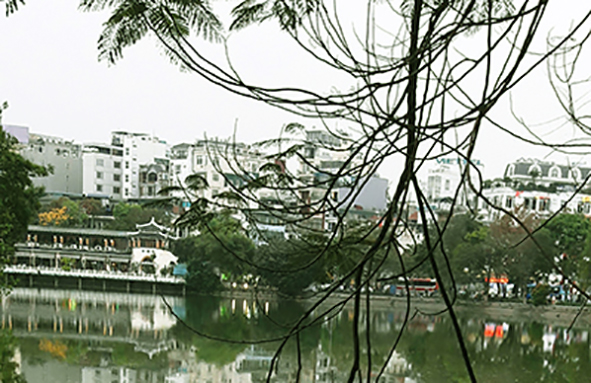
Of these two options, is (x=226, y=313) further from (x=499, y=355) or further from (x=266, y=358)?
(x=499, y=355)

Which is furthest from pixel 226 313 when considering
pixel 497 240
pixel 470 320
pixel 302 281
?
pixel 497 240

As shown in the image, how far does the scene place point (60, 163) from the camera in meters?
21.8

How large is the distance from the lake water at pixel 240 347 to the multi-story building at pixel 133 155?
964 centimetres

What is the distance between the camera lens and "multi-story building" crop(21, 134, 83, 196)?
68.8 ft

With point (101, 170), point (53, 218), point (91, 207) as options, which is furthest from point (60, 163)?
point (53, 218)

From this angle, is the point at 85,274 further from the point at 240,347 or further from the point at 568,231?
the point at 568,231

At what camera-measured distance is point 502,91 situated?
0.43 meters

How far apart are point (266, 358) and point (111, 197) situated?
1415 cm

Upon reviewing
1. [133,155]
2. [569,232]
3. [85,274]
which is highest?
[133,155]

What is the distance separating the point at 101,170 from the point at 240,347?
45.5 feet

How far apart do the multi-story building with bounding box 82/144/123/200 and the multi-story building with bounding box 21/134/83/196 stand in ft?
2.16

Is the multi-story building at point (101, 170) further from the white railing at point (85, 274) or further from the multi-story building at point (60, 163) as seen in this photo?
the white railing at point (85, 274)

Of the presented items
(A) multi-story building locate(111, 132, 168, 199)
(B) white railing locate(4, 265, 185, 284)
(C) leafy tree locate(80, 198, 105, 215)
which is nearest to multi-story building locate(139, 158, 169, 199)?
(A) multi-story building locate(111, 132, 168, 199)

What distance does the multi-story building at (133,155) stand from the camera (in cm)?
2162
